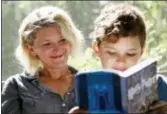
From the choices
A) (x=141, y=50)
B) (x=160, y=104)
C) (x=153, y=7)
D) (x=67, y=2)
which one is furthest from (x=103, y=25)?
(x=153, y=7)

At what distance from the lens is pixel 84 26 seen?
1.22 meters

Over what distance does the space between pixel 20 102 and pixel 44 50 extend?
13cm

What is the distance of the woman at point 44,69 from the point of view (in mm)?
861

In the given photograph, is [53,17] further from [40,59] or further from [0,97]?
[0,97]

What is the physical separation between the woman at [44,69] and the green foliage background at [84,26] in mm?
87

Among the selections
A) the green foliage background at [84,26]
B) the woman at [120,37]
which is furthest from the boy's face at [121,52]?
the green foliage background at [84,26]

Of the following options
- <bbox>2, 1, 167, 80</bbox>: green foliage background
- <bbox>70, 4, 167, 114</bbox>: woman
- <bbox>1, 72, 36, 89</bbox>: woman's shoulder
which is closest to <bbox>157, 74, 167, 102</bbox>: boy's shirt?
<bbox>70, 4, 167, 114</bbox>: woman

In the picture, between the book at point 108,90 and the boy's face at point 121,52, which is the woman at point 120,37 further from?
the book at point 108,90

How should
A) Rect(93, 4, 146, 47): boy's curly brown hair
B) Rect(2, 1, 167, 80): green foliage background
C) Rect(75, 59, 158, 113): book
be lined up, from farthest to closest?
Rect(2, 1, 167, 80): green foliage background → Rect(93, 4, 146, 47): boy's curly brown hair → Rect(75, 59, 158, 113): book

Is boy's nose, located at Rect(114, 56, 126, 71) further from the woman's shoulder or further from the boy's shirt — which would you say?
the woman's shoulder

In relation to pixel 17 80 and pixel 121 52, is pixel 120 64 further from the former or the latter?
pixel 17 80

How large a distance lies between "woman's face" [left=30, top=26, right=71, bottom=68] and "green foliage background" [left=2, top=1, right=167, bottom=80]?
0.29 feet

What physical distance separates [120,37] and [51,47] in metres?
0.15

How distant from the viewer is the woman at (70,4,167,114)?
83 centimetres
